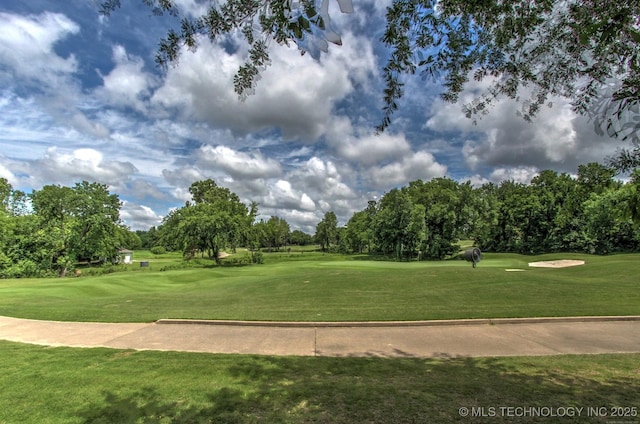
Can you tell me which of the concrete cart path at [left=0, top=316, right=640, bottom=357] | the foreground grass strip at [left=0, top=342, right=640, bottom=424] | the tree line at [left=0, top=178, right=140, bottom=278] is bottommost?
the concrete cart path at [left=0, top=316, right=640, bottom=357]

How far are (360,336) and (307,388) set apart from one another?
3.75 m

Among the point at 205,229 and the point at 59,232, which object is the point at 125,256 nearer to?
the point at 59,232

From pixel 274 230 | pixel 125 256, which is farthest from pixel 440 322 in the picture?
pixel 274 230

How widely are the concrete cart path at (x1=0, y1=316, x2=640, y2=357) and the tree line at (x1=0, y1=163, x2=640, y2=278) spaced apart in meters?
21.1

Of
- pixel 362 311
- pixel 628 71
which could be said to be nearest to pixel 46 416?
pixel 628 71

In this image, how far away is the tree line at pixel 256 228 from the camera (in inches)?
1366

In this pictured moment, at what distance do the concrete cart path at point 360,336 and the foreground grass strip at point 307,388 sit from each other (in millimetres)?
775

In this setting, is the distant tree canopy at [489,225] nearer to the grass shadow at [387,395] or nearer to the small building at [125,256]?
the grass shadow at [387,395]

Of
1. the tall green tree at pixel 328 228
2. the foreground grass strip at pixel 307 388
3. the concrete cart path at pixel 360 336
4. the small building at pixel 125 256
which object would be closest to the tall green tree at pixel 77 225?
the small building at pixel 125 256

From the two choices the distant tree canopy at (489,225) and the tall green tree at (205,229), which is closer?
the tall green tree at (205,229)

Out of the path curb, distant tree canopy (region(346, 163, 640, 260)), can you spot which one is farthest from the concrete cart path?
distant tree canopy (region(346, 163, 640, 260))

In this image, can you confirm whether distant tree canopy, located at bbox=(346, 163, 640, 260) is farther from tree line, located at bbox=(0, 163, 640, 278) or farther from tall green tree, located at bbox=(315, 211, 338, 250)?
tall green tree, located at bbox=(315, 211, 338, 250)

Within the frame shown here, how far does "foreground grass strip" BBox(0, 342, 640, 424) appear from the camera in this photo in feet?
11.4

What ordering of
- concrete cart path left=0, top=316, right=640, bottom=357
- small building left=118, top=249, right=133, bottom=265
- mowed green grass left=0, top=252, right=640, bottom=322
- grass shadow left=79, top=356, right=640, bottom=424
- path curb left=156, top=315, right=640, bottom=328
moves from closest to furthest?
grass shadow left=79, top=356, right=640, bottom=424 < concrete cart path left=0, top=316, right=640, bottom=357 < path curb left=156, top=315, right=640, bottom=328 < mowed green grass left=0, top=252, right=640, bottom=322 < small building left=118, top=249, right=133, bottom=265
